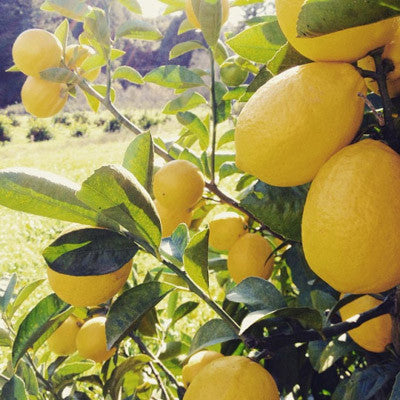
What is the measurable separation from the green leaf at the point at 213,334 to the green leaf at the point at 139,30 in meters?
0.72

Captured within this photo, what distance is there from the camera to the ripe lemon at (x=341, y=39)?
338 mm

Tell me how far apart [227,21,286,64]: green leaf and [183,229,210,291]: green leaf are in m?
0.22

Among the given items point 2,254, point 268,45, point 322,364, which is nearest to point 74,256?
point 268,45

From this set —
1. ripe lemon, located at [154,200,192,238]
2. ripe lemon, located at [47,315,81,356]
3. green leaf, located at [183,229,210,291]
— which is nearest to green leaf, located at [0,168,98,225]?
green leaf, located at [183,229,210,291]

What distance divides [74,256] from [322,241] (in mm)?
239

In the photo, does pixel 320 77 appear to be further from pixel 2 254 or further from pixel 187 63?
pixel 187 63

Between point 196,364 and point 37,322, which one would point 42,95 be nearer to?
point 37,322

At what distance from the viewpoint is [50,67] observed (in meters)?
0.87

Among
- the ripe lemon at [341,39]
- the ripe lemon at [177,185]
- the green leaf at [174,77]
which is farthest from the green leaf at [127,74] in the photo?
the ripe lemon at [341,39]

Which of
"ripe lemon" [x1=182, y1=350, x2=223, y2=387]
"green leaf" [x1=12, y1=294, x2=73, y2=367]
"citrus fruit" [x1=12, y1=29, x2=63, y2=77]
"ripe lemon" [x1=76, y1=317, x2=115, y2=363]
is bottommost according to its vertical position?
"ripe lemon" [x1=76, y1=317, x2=115, y2=363]

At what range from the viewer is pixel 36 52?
85cm

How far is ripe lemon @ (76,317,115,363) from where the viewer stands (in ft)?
2.32

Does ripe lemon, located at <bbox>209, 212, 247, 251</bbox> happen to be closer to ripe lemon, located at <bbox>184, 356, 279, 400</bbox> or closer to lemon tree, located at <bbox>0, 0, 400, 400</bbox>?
lemon tree, located at <bbox>0, 0, 400, 400</bbox>

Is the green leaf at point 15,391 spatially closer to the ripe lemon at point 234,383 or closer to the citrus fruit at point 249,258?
the ripe lemon at point 234,383
